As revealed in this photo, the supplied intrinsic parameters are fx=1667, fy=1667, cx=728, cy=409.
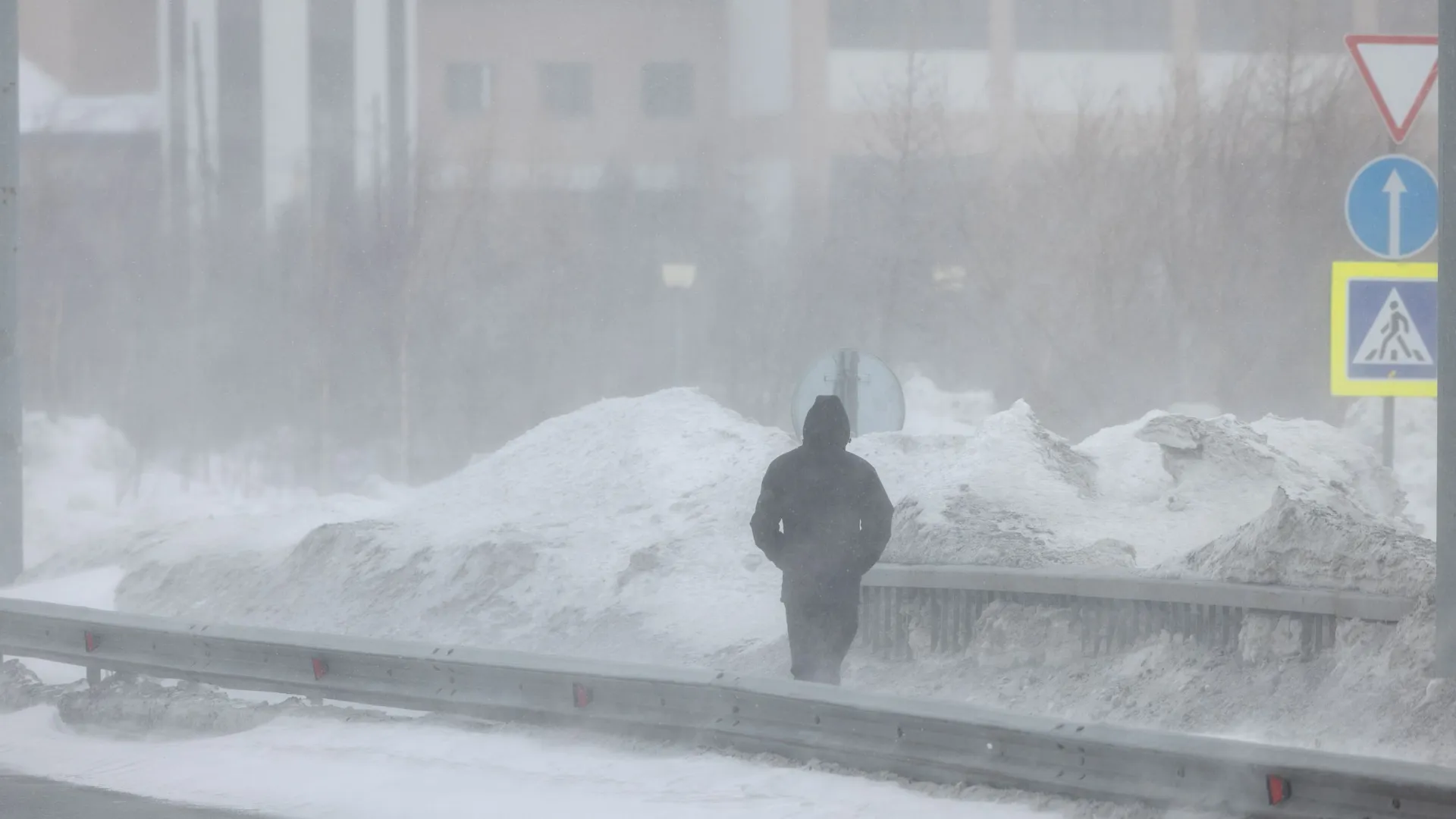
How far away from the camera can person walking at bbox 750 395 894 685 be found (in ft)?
24.0

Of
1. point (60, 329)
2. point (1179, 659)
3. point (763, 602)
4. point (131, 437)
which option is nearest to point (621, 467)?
point (763, 602)

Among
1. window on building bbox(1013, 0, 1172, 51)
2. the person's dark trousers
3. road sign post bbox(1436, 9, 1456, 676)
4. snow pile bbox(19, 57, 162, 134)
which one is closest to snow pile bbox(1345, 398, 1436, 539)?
window on building bbox(1013, 0, 1172, 51)

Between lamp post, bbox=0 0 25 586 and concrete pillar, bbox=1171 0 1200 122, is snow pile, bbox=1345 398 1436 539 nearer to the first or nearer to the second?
concrete pillar, bbox=1171 0 1200 122

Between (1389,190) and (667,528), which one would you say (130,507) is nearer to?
(667,528)

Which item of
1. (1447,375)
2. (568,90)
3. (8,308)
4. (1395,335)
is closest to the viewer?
(1447,375)

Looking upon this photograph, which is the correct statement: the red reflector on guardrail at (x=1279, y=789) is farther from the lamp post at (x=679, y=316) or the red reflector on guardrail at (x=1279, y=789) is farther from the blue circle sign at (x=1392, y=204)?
the lamp post at (x=679, y=316)

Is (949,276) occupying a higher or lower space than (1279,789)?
higher

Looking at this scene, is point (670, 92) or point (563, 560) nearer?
point (563, 560)

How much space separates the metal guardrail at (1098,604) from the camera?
7434mm

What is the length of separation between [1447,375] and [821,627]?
9.14 feet

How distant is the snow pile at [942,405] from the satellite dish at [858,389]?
8712 millimetres

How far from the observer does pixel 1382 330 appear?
28.2 feet

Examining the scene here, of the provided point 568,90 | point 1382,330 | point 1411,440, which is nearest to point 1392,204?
point 1382,330

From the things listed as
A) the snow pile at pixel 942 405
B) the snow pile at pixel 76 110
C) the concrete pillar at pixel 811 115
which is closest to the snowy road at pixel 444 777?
the snow pile at pixel 942 405
